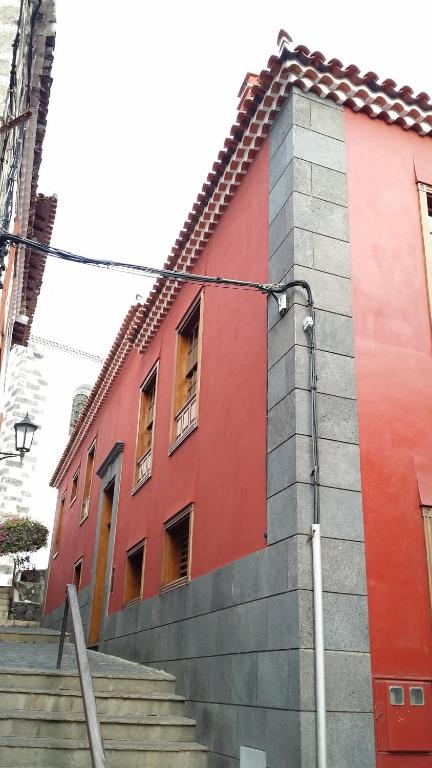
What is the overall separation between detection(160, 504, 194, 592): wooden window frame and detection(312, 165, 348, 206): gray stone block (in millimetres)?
3366

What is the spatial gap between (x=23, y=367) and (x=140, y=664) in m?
18.8

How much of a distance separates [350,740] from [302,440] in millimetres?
1935

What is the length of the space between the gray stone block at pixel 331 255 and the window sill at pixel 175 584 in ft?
11.1

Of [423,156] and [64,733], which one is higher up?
[423,156]

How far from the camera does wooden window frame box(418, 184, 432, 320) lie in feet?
20.0

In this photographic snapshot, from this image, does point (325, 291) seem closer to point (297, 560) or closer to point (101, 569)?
point (297, 560)

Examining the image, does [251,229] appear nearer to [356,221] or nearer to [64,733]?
[356,221]

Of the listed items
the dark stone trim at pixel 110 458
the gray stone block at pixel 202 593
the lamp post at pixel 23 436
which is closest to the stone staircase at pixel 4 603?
the dark stone trim at pixel 110 458

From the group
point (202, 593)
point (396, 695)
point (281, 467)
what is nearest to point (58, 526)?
point (202, 593)

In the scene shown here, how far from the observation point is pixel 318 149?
619 cm

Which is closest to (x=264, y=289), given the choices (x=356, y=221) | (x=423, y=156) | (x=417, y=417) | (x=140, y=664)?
(x=356, y=221)

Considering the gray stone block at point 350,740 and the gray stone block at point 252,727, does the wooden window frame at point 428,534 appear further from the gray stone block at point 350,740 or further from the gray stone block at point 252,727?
the gray stone block at point 252,727

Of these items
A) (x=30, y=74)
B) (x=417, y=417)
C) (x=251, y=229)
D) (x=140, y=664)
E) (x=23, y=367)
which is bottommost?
(x=140, y=664)

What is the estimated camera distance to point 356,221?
19.8ft
